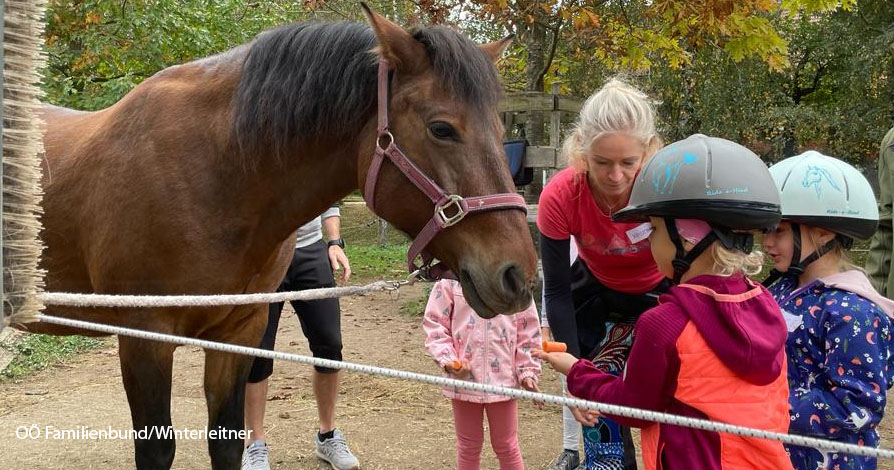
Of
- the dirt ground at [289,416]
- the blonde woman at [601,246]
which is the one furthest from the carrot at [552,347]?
the dirt ground at [289,416]

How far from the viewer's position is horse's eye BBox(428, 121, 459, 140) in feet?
6.68

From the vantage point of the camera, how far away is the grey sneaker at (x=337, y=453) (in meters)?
3.79

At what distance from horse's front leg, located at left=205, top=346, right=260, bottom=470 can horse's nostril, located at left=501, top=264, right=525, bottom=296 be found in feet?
4.64

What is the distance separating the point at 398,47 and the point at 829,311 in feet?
4.79

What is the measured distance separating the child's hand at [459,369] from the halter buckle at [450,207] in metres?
0.93

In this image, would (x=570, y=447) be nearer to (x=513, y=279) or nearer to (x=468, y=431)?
(x=468, y=431)

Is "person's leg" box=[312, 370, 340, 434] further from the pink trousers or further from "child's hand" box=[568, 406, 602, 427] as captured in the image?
"child's hand" box=[568, 406, 602, 427]

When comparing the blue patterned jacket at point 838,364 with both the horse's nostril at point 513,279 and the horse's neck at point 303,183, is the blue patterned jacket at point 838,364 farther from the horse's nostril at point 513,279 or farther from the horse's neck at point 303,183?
the horse's neck at point 303,183

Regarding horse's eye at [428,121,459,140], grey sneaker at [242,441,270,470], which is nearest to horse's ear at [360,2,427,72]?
horse's eye at [428,121,459,140]

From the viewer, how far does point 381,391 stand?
514 cm

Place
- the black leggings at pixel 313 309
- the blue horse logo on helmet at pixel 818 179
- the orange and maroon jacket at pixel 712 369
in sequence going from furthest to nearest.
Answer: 1. the black leggings at pixel 313 309
2. the blue horse logo on helmet at pixel 818 179
3. the orange and maroon jacket at pixel 712 369

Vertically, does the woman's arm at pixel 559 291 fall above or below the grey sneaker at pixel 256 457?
above

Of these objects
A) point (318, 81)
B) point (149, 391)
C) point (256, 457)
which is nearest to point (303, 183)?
point (318, 81)

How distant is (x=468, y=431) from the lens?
2.94 metres
